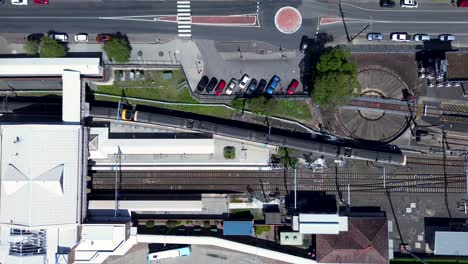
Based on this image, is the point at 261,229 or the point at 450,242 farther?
the point at 261,229

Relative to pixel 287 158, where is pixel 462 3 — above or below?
above

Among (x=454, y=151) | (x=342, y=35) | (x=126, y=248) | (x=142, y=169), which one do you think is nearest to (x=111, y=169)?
(x=142, y=169)

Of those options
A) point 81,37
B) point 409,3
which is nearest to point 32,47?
point 81,37

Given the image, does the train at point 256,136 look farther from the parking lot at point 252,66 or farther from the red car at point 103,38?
the red car at point 103,38

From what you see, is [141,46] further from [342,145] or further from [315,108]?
[342,145]

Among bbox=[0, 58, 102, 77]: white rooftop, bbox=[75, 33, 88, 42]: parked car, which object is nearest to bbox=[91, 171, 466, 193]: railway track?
bbox=[0, 58, 102, 77]: white rooftop

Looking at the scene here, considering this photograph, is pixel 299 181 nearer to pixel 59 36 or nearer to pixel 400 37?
pixel 400 37
